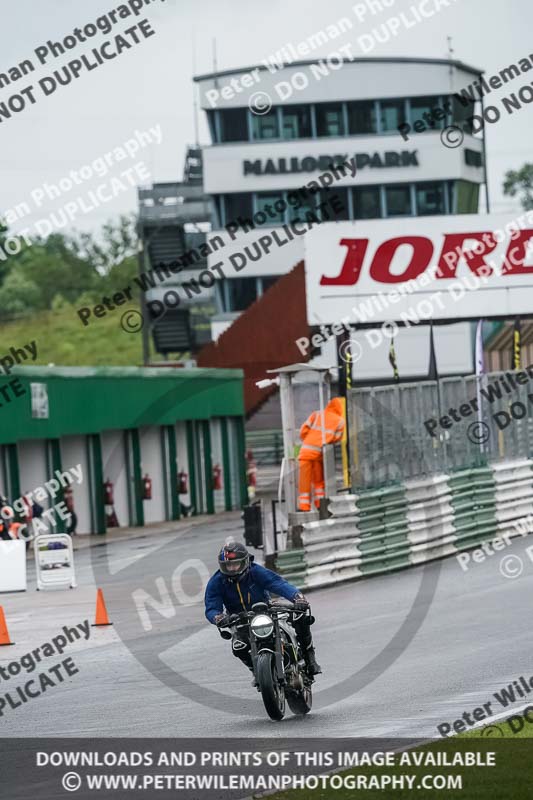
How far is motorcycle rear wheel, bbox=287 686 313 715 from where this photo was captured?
12.1 meters

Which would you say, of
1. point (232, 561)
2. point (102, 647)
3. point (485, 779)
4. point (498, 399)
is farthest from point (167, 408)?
point (485, 779)

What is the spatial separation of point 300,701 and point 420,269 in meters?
19.0

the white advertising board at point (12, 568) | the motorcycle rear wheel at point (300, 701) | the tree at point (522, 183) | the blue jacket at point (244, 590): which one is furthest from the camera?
the tree at point (522, 183)

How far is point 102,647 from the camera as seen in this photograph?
710 inches

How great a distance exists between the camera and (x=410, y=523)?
2395 centimetres

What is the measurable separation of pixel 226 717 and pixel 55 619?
916cm

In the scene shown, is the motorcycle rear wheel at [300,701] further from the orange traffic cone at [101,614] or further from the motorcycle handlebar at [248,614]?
the orange traffic cone at [101,614]

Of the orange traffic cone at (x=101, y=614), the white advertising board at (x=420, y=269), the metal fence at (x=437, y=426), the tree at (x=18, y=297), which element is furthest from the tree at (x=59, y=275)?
the orange traffic cone at (x=101, y=614)

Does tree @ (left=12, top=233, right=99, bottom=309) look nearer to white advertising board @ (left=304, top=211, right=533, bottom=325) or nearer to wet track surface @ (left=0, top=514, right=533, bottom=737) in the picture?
white advertising board @ (left=304, top=211, right=533, bottom=325)

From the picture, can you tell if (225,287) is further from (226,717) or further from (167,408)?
(226,717)

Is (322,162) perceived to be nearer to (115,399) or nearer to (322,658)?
(115,399)

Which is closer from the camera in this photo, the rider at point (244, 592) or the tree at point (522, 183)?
the rider at point (244, 592)

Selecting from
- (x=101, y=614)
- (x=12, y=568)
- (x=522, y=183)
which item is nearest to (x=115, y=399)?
(x=12, y=568)

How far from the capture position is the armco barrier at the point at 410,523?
2212 centimetres
